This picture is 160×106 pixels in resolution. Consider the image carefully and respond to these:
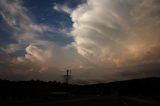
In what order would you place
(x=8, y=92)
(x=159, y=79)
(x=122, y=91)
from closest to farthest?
(x=8, y=92) → (x=122, y=91) → (x=159, y=79)

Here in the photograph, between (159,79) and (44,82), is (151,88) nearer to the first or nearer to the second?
(159,79)

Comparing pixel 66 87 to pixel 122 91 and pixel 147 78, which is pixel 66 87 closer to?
pixel 122 91

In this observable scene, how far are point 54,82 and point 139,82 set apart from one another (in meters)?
47.9

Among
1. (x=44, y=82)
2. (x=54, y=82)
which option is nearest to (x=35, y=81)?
(x=44, y=82)

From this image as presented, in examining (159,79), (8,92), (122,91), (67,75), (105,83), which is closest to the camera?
(8,92)

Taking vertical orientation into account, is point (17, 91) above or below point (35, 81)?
below

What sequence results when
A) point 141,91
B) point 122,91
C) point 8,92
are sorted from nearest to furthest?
point 8,92, point 141,91, point 122,91

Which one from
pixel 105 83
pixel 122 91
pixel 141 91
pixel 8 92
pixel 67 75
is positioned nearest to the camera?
pixel 8 92

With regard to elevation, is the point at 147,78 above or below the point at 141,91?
above

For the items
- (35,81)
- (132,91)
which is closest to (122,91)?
(132,91)

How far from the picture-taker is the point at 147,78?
6363 inches

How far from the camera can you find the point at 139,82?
15312 cm

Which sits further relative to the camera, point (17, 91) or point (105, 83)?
point (105, 83)

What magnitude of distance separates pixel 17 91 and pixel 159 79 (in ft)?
Answer: 348
